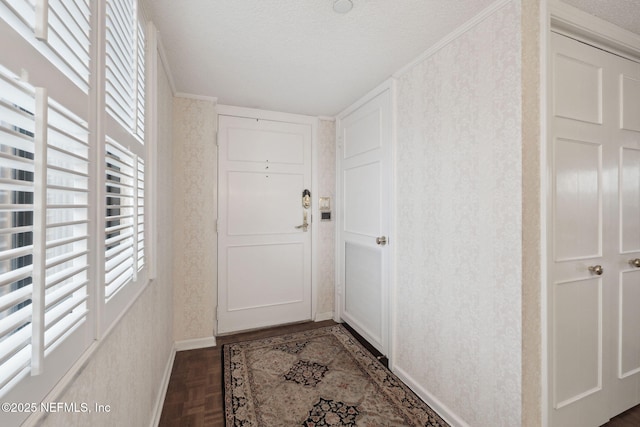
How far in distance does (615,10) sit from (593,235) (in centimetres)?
120

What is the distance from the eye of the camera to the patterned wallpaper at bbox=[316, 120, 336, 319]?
324cm

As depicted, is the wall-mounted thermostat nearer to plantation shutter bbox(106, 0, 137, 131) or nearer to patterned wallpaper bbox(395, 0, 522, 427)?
patterned wallpaper bbox(395, 0, 522, 427)

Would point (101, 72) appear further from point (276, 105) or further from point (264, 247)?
point (264, 247)

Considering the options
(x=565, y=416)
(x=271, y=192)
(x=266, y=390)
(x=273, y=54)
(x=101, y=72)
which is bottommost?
(x=266, y=390)

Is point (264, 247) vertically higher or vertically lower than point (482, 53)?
lower

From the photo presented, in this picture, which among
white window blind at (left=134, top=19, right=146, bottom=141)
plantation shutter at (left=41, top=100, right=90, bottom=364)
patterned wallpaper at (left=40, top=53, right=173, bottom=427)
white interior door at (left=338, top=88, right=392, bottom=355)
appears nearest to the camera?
plantation shutter at (left=41, top=100, right=90, bottom=364)

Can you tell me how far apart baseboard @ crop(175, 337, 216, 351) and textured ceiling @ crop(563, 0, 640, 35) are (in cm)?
351

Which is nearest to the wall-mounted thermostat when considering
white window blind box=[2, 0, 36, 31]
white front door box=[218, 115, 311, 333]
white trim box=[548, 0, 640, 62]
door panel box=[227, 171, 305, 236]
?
white front door box=[218, 115, 311, 333]

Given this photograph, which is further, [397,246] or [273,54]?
[397,246]

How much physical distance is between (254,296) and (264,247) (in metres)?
0.53

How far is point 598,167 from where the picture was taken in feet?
5.28

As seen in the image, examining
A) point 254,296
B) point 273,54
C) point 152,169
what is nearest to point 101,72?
point 152,169

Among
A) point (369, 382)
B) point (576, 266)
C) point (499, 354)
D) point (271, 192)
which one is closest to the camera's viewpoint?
point (499, 354)

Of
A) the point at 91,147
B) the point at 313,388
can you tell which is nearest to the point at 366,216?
the point at 313,388
